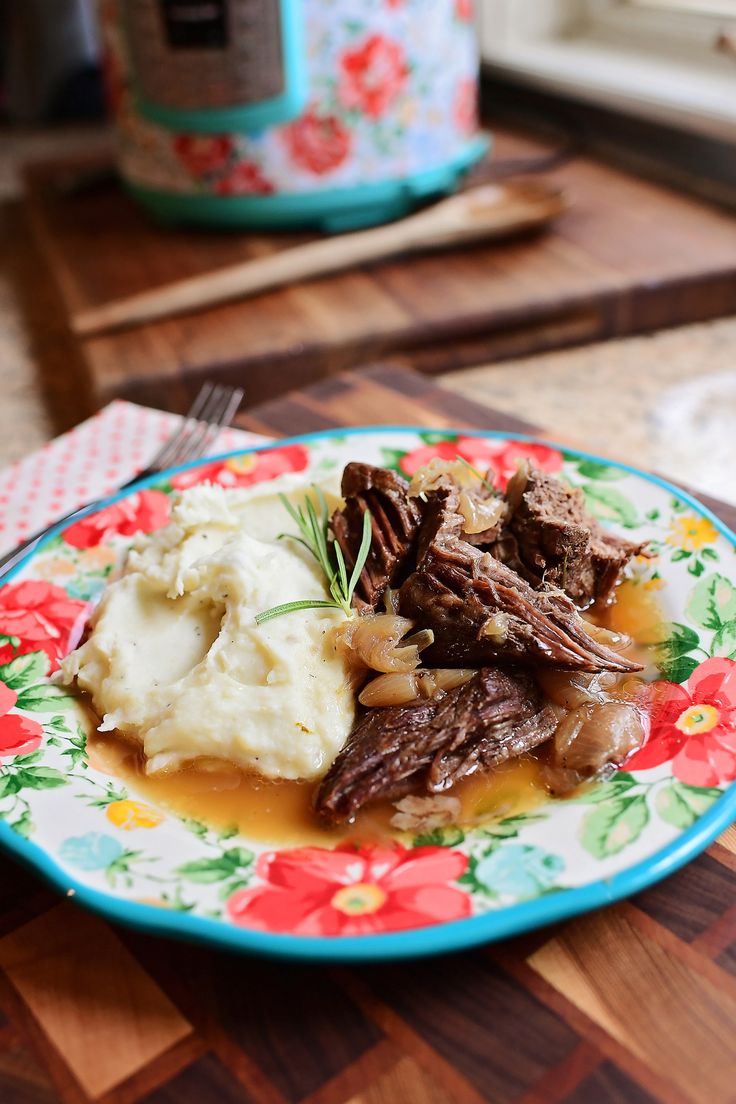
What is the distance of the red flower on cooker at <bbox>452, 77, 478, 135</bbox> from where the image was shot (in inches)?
125

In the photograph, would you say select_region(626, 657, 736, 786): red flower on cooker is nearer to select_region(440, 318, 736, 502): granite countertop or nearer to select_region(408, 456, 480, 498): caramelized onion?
select_region(408, 456, 480, 498): caramelized onion

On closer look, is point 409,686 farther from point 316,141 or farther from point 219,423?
point 316,141

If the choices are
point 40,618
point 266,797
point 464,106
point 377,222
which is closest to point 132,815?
point 266,797

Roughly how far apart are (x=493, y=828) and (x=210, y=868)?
31 cm

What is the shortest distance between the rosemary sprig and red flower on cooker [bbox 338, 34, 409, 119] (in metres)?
1.84

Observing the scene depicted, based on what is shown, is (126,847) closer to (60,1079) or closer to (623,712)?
(60,1079)

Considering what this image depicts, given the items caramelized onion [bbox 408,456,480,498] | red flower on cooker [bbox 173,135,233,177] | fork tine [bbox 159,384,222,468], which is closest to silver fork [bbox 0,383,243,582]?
fork tine [bbox 159,384,222,468]

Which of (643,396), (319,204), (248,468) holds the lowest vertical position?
(643,396)

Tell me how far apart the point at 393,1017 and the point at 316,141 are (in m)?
2.64

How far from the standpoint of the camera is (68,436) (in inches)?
86.7

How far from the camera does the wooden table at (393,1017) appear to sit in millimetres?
927

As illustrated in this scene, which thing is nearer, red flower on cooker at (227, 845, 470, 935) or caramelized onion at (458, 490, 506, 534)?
red flower on cooker at (227, 845, 470, 935)

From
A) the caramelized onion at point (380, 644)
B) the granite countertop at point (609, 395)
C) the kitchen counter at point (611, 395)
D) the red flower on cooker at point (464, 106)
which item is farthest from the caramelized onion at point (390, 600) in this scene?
the red flower on cooker at point (464, 106)

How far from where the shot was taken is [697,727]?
1.19m
